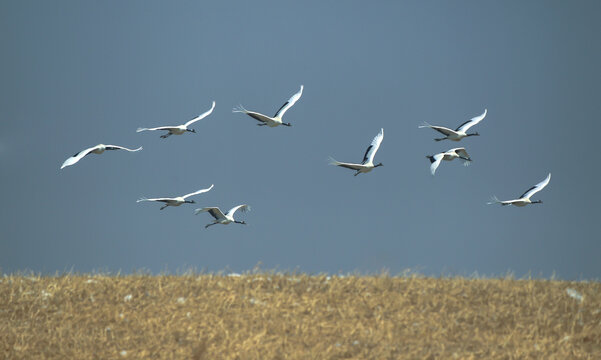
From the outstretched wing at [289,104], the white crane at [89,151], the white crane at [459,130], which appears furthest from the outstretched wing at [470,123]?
the white crane at [89,151]

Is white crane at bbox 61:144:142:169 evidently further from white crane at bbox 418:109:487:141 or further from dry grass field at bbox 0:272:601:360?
white crane at bbox 418:109:487:141

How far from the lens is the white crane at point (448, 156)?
2027 centimetres

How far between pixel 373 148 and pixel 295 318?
7041 mm

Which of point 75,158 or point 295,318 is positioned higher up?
point 75,158

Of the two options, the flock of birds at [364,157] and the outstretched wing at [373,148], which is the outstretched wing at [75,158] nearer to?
the flock of birds at [364,157]

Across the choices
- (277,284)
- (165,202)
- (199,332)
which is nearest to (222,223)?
(165,202)

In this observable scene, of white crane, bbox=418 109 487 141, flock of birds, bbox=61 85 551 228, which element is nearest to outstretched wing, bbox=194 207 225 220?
flock of birds, bbox=61 85 551 228

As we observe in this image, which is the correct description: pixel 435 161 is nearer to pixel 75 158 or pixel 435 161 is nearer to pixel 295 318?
pixel 295 318

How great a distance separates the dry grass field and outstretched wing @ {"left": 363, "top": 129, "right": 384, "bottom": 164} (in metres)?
4.35

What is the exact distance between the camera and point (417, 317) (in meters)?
15.7

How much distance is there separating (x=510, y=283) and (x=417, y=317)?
3.45m

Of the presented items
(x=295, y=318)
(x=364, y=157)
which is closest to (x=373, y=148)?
(x=364, y=157)

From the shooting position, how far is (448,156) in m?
21.0

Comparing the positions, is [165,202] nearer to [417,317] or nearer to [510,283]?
[417,317]
